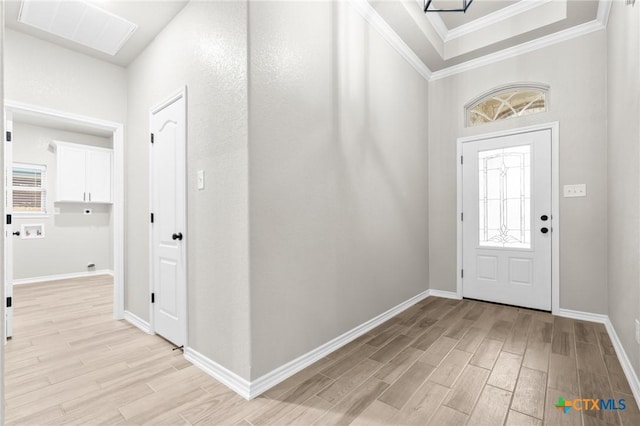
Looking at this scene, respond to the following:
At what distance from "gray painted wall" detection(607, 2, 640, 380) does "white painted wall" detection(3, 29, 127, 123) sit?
14.9ft

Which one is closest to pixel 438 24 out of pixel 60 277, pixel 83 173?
pixel 83 173

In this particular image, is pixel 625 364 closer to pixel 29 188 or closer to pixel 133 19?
pixel 133 19

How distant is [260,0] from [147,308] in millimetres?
2929

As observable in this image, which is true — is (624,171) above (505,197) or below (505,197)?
above

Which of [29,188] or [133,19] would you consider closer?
[133,19]

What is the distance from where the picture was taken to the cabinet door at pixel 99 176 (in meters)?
5.78

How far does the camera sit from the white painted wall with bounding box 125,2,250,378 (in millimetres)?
1961

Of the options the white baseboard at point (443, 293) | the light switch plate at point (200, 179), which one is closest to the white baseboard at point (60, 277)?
the light switch plate at point (200, 179)

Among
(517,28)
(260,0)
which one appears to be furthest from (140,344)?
(517,28)

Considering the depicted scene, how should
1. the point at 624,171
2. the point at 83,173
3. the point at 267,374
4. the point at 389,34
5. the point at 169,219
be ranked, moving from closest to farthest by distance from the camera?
the point at 267,374
the point at 624,171
the point at 169,219
the point at 389,34
the point at 83,173

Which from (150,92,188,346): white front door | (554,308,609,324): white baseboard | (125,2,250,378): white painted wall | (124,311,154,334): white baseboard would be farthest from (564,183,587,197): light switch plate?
(124,311,154,334): white baseboard

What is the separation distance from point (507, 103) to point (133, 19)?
4.14 metres

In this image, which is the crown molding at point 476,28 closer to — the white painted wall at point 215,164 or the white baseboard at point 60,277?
the white painted wall at point 215,164
